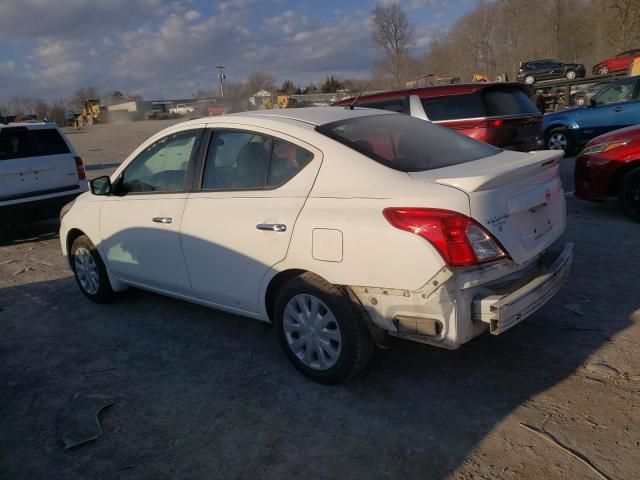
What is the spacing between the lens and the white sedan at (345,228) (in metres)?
2.68

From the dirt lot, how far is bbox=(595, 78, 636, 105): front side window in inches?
285

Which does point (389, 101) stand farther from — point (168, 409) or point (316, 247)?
point (168, 409)

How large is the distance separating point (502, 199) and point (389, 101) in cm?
560

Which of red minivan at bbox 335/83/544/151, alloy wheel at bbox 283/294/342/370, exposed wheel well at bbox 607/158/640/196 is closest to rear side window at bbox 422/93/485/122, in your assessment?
red minivan at bbox 335/83/544/151

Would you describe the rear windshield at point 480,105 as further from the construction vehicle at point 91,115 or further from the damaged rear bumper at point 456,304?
the construction vehicle at point 91,115

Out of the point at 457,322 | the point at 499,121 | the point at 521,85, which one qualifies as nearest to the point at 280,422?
the point at 457,322

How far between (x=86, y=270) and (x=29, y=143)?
415 cm

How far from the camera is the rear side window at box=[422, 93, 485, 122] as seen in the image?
24.3ft

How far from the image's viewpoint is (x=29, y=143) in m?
8.05

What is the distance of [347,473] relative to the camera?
97.4 inches

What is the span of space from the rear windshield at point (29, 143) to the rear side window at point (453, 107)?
571cm

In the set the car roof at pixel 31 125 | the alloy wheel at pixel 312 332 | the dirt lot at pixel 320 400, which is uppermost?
the car roof at pixel 31 125

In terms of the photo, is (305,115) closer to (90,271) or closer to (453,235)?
(453,235)

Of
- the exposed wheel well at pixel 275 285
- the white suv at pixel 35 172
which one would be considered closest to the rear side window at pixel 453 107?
the exposed wheel well at pixel 275 285
